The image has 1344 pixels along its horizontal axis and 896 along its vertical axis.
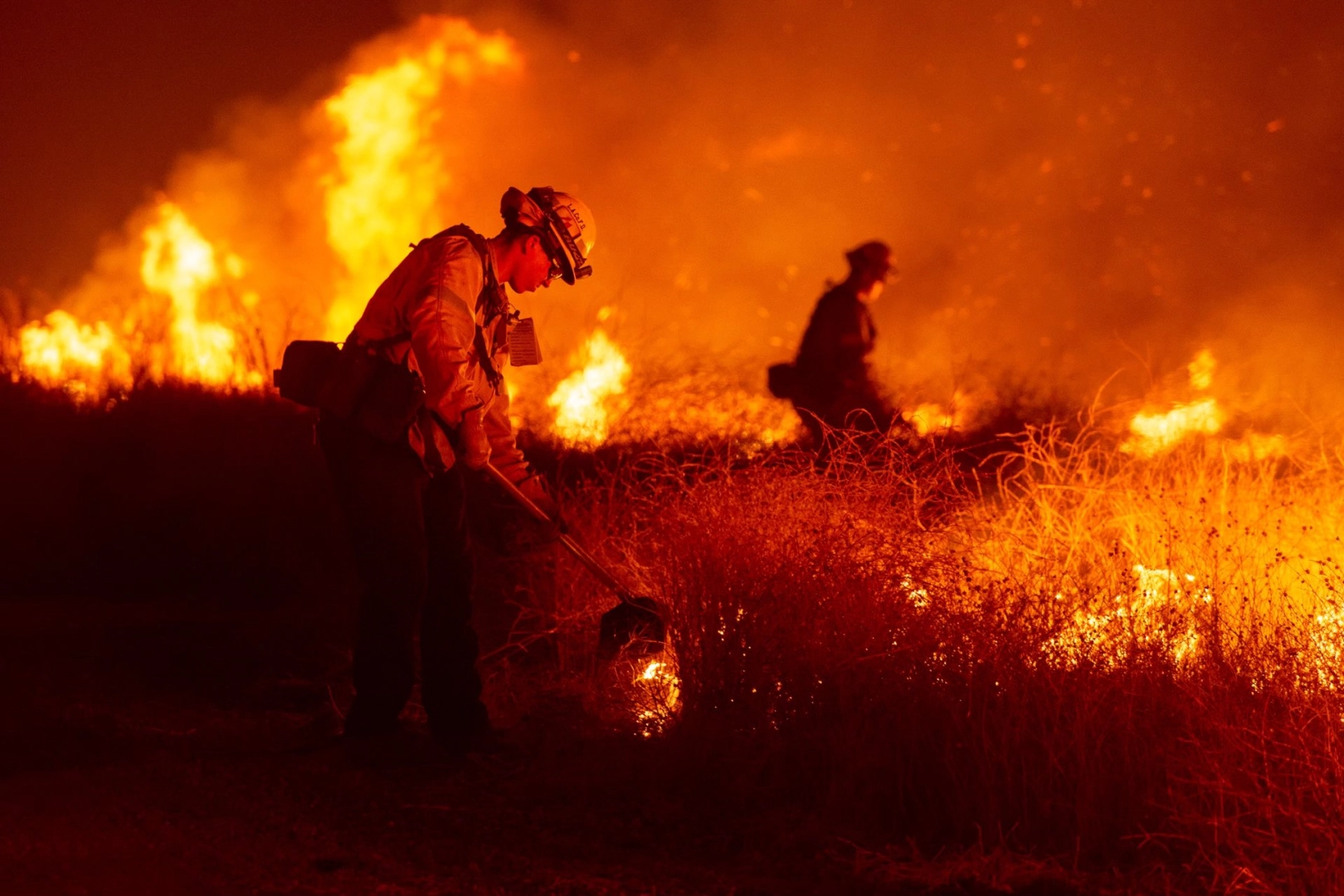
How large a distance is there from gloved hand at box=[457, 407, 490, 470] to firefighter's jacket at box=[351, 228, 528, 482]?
0.08 feet

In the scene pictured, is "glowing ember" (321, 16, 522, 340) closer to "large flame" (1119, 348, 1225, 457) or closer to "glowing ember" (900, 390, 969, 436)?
"glowing ember" (900, 390, 969, 436)

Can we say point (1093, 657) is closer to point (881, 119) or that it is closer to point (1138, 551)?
point (1138, 551)

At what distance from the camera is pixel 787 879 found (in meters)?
4.07

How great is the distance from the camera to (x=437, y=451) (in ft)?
16.2

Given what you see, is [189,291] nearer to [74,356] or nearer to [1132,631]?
[74,356]

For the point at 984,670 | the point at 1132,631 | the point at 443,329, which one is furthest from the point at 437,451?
the point at 1132,631

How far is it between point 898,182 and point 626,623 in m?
15.0

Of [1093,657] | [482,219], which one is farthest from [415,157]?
[1093,657]

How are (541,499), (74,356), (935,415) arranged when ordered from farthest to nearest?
(74,356) → (935,415) → (541,499)

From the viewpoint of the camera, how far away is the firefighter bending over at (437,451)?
15.9 ft

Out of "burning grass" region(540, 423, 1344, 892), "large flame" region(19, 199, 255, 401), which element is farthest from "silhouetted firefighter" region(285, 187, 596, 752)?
"large flame" region(19, 199, 255, 401)

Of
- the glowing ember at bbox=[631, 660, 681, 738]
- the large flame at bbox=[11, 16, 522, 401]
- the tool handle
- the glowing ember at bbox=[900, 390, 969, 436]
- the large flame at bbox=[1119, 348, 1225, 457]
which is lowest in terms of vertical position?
the glowing ember at bbox=[631, 660, 681, 738]

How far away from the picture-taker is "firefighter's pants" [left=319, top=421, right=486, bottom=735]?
4898 millimetres

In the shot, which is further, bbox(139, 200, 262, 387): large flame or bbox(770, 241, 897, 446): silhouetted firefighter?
bbox(139, 200, 262, 387): large flame
